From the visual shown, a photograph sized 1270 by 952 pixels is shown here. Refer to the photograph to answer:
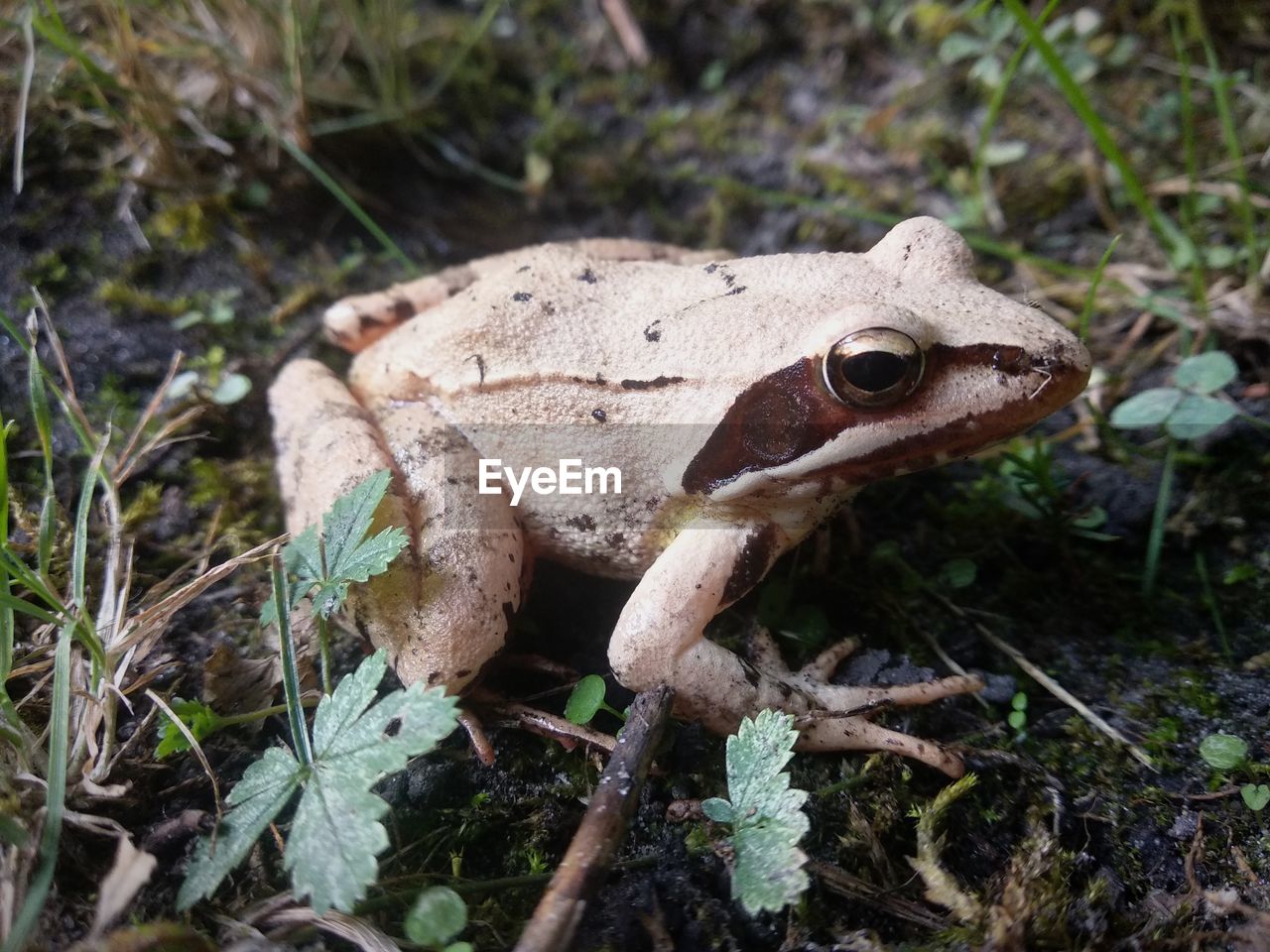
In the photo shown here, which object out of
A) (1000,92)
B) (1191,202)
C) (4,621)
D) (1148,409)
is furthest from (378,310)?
(1191,202)

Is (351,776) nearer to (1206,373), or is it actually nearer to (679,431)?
(679,431)

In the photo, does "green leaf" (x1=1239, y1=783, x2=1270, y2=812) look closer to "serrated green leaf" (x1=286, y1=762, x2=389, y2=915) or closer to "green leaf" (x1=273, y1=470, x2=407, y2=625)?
"serrated green leaf" (x1=286, y1=762, x2=389, y2=915)

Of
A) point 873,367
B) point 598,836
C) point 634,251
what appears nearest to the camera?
point 598,836

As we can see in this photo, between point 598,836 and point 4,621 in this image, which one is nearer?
point 598,836

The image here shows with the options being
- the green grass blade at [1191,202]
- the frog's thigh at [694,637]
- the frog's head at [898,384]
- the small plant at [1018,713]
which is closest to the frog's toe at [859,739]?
the frog's thigh at [694,637]

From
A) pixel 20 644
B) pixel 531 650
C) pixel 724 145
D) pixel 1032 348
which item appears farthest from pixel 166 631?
pixel 724 145

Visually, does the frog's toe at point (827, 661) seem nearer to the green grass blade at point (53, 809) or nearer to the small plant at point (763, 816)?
the small plant at point (763, 816)

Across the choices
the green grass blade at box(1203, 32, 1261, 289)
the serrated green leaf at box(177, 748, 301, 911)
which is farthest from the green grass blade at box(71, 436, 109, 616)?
the green grass blade at box(1203, 32, 1261, 289)
